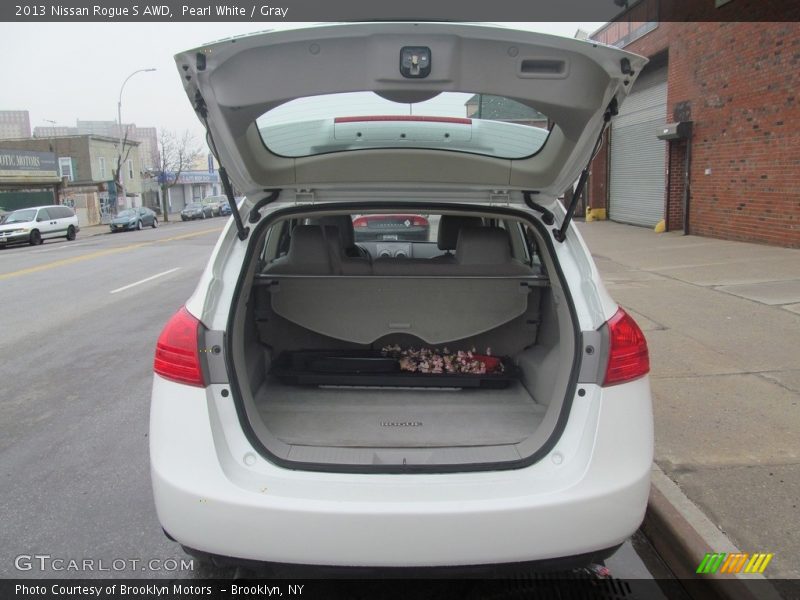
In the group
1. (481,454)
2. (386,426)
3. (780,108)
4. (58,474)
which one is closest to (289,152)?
(386,426)

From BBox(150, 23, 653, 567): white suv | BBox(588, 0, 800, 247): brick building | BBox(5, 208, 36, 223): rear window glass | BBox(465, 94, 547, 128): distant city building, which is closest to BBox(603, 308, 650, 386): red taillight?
BBox(150, 23, 653, 567): white suv

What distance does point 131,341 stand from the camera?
7.11m

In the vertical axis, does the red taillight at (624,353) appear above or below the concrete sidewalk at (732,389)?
above

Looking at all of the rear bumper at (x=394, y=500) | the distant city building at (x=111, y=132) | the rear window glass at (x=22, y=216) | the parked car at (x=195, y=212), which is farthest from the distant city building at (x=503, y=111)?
the distant city building at (x=111, y=132)

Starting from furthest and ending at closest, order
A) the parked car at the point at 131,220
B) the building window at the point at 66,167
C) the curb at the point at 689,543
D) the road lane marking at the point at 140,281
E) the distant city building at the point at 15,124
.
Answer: the distant city building at the point at 15,124, the building window at the point at 66,167, the parked car at the point at 131,220, the road lane marking at the point at 140,281, the curb at the point at 689,543

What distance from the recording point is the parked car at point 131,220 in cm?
3356

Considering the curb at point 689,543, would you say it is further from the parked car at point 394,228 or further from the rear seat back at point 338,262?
the parked car at point 394,228

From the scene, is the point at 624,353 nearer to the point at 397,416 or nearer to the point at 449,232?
the point at 397,416

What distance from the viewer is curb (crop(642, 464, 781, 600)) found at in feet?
8.23

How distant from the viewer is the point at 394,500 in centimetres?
206

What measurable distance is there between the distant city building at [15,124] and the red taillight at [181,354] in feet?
301

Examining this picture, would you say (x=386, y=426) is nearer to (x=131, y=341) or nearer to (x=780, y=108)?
(x=131, y=341)

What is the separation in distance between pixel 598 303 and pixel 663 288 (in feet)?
23.1

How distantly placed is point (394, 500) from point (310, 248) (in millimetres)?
1793
